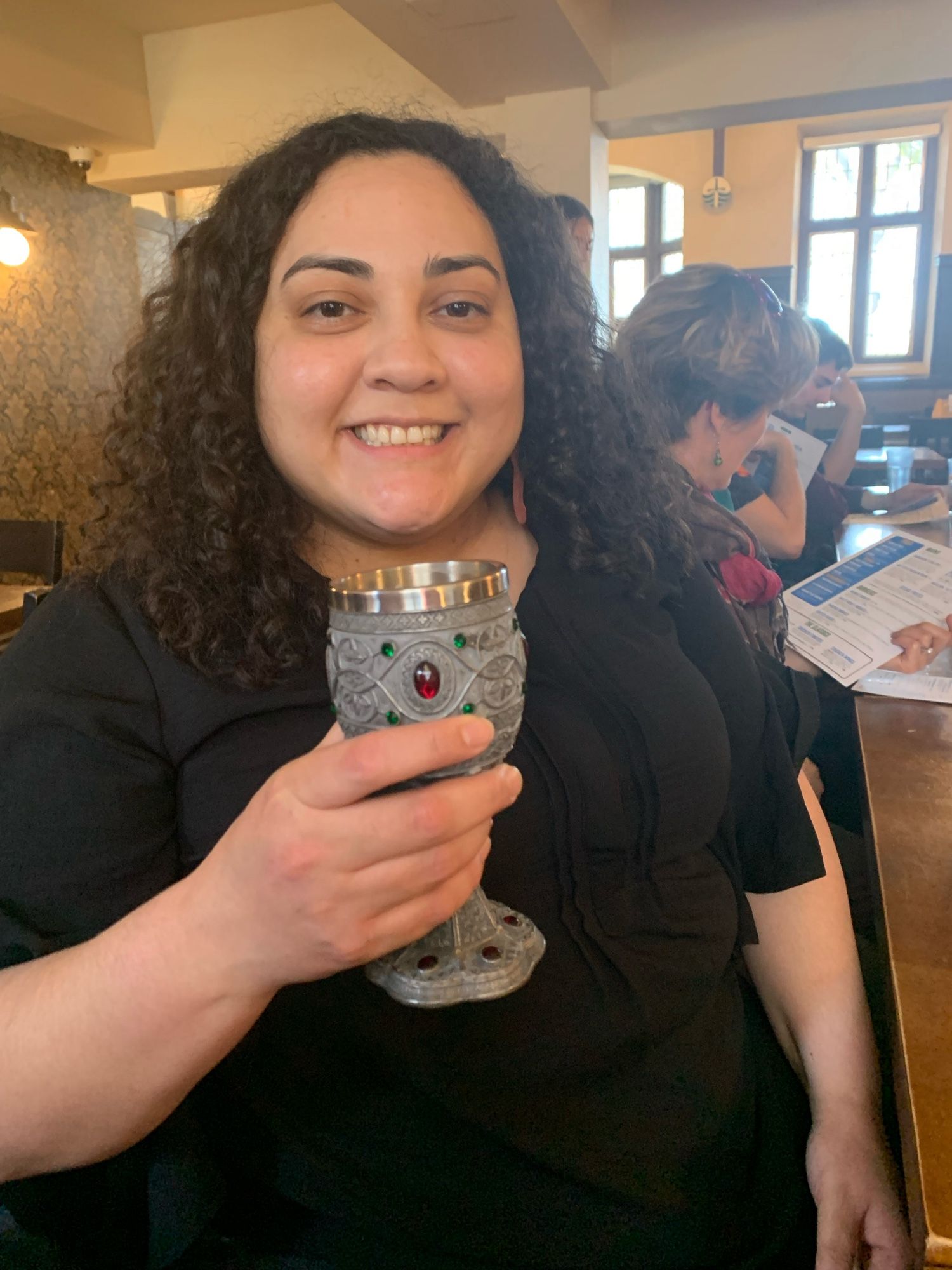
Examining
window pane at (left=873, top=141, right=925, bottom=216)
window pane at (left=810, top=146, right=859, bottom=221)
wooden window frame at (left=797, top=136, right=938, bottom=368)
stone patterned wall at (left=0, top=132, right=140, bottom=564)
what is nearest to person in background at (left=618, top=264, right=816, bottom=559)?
stone patterned wall at (left=0, top=132, right=140, bottom=564)

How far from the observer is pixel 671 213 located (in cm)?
1088

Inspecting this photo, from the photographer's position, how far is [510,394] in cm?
90

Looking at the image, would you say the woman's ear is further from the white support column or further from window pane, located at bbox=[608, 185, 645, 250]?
window pane, located at bbox=[608, 185, 645, 250]

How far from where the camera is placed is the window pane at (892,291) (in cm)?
995

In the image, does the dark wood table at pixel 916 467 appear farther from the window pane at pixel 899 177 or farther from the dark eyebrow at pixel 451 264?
the window pane at pixel 899 177

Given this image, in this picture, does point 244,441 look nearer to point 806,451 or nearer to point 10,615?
point 10,615

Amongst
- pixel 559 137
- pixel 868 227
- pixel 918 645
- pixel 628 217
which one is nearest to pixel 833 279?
pixel 868 227

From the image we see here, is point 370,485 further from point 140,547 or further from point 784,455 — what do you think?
point 784,455

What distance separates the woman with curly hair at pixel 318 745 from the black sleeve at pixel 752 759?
0.07m

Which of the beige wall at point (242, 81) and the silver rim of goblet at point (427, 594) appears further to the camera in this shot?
the beige wall at point (242, 81)

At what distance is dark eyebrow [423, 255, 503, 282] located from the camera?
85cm

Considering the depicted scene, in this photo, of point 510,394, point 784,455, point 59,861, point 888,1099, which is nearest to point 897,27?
point 784,455

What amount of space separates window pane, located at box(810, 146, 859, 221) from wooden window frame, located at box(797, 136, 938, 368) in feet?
0.14

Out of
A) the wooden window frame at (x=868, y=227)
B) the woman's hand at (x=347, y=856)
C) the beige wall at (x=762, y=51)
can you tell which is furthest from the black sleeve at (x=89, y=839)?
the wooden window frame at (x=868, y=227)
